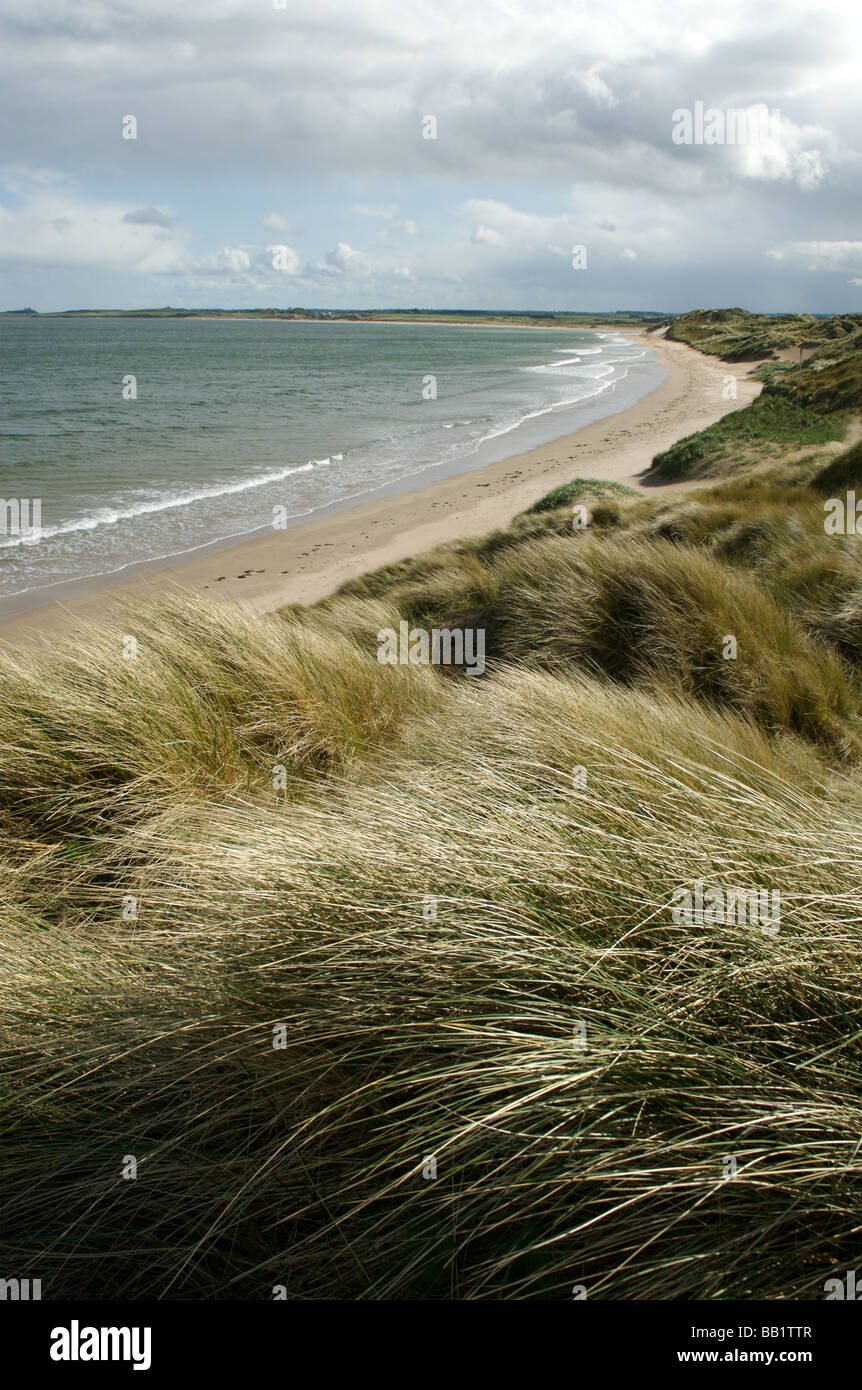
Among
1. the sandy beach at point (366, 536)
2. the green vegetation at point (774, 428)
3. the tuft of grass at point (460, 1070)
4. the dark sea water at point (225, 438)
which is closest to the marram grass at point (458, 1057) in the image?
the tuft of grass at point (460, 1070)

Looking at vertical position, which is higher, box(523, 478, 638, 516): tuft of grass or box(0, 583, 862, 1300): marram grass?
box(523, 478, 638, 516): tuft of grass

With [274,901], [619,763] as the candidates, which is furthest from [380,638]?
[274,901]

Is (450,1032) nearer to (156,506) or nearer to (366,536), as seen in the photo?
(366,536)

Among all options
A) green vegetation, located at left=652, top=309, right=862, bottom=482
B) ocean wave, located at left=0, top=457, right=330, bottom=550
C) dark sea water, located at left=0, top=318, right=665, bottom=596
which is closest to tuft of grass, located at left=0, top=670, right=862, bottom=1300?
dark sea water, located at left=0, top=318, right=665, bottom=596

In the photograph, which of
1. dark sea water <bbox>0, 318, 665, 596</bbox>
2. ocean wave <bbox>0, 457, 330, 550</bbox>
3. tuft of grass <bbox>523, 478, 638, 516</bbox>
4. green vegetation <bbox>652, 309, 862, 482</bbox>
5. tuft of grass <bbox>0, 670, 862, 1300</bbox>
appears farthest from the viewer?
green vegetation <bbox>652, 309, 862, 482</bbox>

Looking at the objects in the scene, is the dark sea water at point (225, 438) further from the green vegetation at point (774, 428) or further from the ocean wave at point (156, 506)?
the green vegetation at point (774, 428)

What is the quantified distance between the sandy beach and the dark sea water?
3.52 ft

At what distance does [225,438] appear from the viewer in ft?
90.4

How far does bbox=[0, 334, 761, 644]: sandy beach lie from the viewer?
11.2m

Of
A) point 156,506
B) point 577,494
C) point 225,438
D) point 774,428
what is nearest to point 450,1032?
point 577,494

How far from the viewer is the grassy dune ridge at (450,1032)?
1.58 meters

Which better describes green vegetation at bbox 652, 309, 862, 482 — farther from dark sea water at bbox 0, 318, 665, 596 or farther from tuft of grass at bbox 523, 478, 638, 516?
dark sea water at bbox 0, 318, 665, 596

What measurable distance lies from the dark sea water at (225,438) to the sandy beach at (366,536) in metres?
1.07
